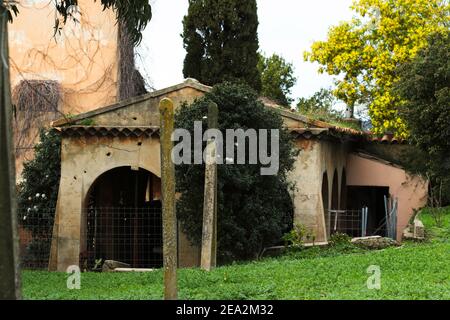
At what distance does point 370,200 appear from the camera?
28109 millimetres

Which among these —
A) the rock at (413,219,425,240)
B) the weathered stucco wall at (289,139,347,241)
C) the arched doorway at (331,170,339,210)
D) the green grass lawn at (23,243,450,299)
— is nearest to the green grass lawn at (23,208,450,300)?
the green grass lawn at (23,243,450,299)

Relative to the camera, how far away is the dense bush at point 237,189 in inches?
622

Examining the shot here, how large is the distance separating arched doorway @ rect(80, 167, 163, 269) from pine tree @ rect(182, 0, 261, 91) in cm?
489

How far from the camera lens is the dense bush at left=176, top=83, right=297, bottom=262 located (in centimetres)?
1580

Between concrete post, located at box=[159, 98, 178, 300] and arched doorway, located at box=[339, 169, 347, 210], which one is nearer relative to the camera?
concrete post, located at box=[159, 98, 178, 300]

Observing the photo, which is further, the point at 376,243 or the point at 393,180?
the point at 393,180

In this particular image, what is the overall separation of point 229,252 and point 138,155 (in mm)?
4699

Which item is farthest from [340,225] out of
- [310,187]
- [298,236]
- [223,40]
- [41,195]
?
[41,195]

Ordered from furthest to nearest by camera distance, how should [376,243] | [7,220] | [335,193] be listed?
1. [335,193]
2. [376,243]
3. [7,220]

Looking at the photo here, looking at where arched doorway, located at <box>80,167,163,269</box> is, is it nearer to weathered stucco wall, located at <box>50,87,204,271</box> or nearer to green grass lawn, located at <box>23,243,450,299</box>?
weathered stucco wall, located at <box>50,87,204,271</box>

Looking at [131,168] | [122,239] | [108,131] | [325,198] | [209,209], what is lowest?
[122,239]

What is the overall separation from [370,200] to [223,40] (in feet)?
27.2

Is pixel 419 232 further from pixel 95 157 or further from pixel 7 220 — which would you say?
pixel 7 220

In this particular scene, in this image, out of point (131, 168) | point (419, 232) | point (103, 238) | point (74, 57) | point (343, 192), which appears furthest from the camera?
point (74, 57)
